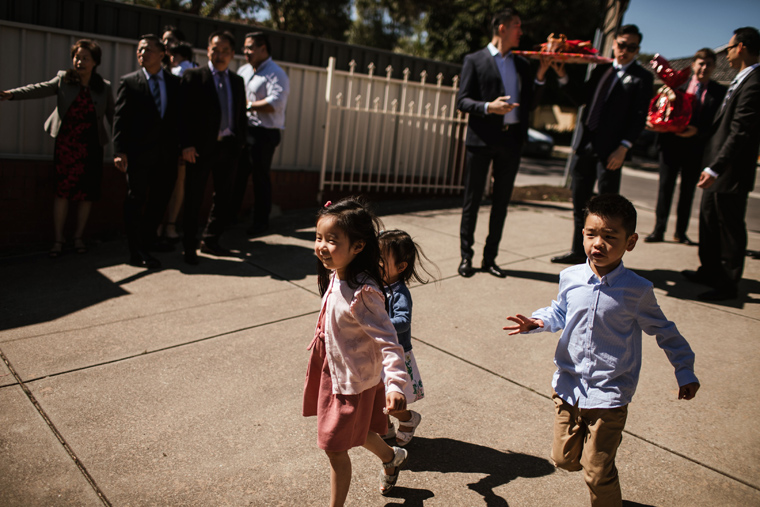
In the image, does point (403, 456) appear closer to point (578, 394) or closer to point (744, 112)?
point (578, 394)

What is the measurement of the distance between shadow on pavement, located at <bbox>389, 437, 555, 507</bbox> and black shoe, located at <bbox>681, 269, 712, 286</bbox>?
11.3 feet

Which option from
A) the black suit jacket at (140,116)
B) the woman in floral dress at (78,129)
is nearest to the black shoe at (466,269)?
the black suit jacket at (140,116)

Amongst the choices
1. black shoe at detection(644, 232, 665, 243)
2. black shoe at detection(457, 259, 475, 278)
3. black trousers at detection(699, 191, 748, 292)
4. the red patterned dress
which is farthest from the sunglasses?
the red patterned dress

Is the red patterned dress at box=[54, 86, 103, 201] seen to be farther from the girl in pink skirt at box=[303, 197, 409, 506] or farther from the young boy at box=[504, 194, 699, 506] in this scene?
the young boy at box=[504, 194, 699, 506]

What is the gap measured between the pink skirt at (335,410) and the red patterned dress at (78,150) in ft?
13.4

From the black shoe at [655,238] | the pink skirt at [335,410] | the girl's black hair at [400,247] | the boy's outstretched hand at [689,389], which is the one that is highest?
the girl's black hair at [400,247]

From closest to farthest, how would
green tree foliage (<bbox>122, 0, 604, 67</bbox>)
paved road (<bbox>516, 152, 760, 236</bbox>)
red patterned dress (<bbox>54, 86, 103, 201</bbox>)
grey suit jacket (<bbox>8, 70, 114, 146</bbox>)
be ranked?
grey suit jacket (<bbox>8, 70, 114, 146</bbox>), red patterned dress (<bbox>54, 86, 103, 201</bbox>), paved road (<bbox>516, 152, 760, 236</bbox>), green tree foliage (<bbox>122, 0, 604, 67</bbox>)

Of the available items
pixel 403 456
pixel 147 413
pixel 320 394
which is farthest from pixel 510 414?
pixel 147 413

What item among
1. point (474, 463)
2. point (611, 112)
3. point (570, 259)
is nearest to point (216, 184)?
point (570, 259)

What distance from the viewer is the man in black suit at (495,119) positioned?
5184mm

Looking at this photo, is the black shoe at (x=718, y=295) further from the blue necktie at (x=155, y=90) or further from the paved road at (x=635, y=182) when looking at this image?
the blue necktie at (x=155, y=90)

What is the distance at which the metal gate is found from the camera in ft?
25.6

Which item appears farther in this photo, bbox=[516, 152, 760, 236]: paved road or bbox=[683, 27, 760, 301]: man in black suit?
bbox=[516, 152, 760, 236]: paved road

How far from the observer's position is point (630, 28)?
530 cm
